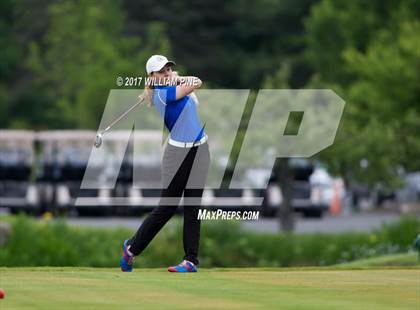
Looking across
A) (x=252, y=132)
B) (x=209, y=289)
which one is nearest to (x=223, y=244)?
(x=252, y=132)

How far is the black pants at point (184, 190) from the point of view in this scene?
1252 cm

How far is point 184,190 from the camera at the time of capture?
1261 centimetres

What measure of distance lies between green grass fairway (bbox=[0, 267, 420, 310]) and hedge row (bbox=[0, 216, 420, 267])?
530 inches

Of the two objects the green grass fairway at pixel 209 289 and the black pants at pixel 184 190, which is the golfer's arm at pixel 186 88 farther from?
the green grass fairway at pixel 209 289

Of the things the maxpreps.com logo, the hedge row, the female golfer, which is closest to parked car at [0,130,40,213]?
the maxpreps.com logo

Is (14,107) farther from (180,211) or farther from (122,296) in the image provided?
(122,296)

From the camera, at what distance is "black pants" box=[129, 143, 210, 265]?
12.5 meters

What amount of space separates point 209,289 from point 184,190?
1.85 m

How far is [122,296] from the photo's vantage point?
10219mm

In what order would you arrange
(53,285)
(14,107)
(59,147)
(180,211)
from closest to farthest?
(53,285), (180,211), (59,147), (14,107)

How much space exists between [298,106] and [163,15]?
4419 cm

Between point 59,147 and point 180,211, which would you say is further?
point 59,147

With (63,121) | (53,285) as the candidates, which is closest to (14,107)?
(63,121)

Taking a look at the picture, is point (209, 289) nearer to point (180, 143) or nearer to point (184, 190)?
point (184, 190)
